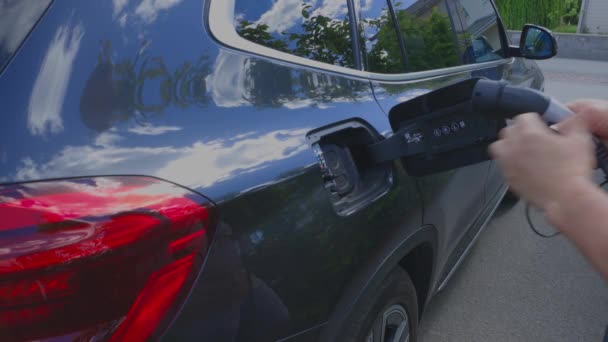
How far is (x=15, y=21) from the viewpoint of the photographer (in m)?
1.29

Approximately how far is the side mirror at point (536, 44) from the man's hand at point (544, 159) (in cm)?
307

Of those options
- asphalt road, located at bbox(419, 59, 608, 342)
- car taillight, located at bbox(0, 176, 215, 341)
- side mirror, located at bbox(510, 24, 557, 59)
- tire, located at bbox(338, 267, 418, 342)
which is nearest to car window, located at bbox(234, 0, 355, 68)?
car taillight, located at bbox(0, 176, 215, 341)

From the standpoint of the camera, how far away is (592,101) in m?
1.17

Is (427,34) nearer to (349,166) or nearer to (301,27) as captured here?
(301,27)

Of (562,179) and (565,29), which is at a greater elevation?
(562,179)

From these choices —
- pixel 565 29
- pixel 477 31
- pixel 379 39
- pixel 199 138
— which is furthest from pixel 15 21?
pixel 565 29

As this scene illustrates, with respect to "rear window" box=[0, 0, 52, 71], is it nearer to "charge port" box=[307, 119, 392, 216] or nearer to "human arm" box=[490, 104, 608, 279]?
"charge port" box=[307, 119, 392, 216]

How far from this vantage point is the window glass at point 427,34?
250 cm

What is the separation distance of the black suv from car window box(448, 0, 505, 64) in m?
1.48

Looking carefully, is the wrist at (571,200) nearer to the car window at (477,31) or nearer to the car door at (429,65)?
the car door at (429,65)

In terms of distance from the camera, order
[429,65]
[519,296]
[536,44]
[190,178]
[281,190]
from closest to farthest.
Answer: [190,178], [281,190], [429,65], [519,296], [536,44]

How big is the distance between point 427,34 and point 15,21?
6.37 ft

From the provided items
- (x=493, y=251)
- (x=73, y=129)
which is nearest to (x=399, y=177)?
(x=73, y=129)

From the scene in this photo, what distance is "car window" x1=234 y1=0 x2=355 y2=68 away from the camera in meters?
1.64
